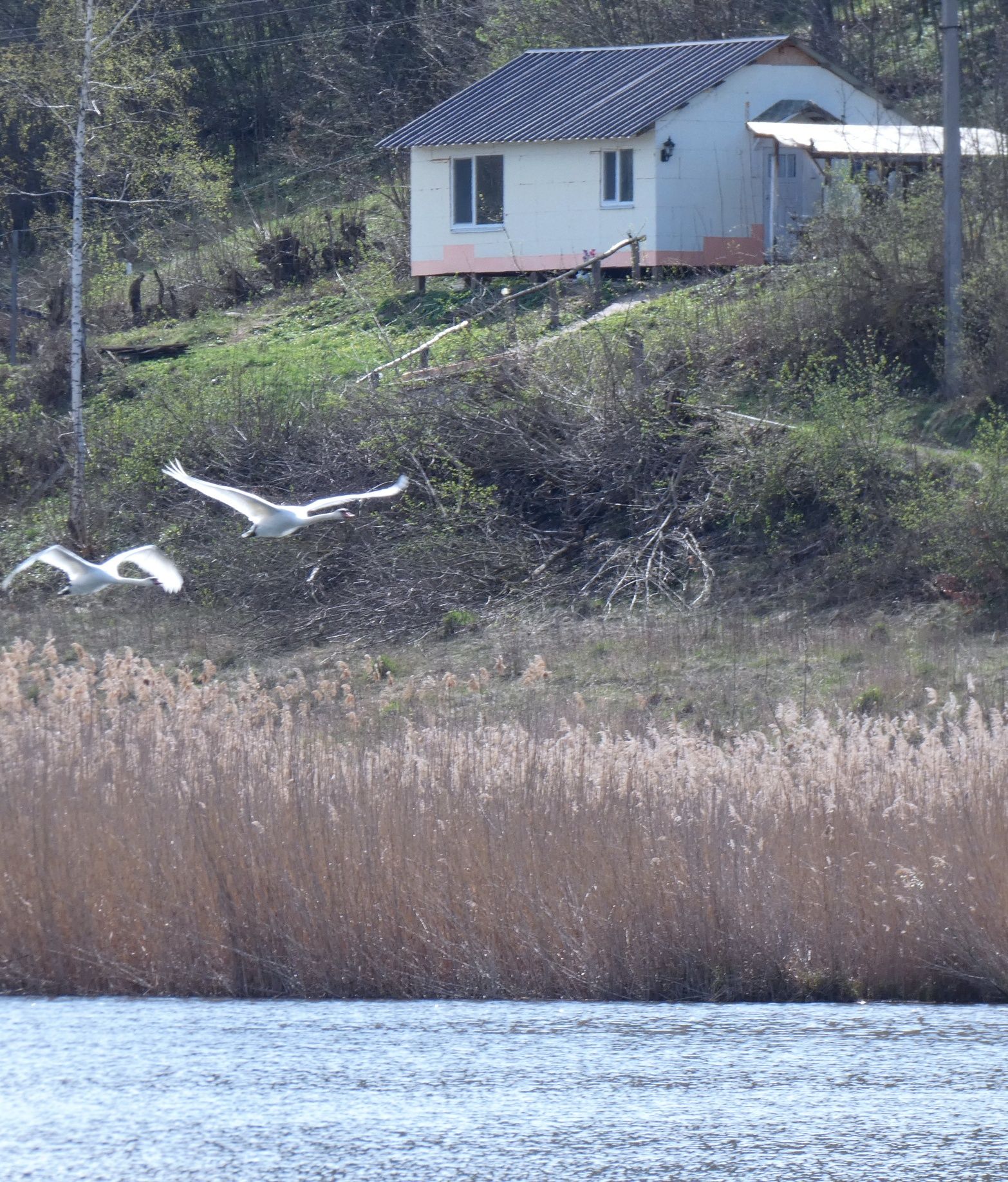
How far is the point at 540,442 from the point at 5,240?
23.5 m

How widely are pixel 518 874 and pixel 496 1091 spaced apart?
190 centimetres

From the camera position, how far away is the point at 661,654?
17.8 m

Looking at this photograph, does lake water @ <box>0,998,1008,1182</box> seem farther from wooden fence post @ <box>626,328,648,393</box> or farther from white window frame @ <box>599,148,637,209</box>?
white window frame @ <box>599,148,637,209</box>

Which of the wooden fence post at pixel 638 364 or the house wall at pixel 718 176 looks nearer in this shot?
the wooden fence post at pixel 638 364

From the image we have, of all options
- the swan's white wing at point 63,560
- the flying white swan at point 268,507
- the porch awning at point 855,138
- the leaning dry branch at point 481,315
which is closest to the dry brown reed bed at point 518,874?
the swan's white wing at point 63,560

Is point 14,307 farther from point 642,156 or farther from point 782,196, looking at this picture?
point 782,196

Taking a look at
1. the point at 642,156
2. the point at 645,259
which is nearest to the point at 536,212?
the point at 642,156

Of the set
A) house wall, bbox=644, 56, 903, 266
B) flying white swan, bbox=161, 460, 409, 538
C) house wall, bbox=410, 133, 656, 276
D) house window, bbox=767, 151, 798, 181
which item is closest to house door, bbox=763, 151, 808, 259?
house window, bbox=767, 151, 798, 181

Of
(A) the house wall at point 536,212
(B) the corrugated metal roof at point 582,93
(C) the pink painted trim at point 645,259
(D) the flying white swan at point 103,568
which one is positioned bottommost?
(D) the flying white swan at point 103,568

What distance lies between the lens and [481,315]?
25.0 metres

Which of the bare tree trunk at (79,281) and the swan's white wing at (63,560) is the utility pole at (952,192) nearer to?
the bare tree trunk at (79,281)

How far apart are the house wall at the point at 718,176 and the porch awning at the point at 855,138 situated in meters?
0.47

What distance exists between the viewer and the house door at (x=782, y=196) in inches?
1109

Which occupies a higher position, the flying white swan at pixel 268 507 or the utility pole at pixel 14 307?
the utility pole at pixel 14 307
